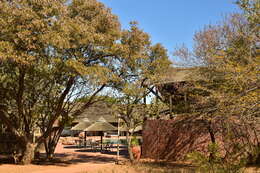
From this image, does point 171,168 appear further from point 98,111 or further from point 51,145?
point 98,111

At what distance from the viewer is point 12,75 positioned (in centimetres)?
1378

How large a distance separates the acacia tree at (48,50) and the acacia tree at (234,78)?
4.52 meters

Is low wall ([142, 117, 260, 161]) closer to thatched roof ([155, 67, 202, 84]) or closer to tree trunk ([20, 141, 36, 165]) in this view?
thatched roof ([155, 67, 202, 84])

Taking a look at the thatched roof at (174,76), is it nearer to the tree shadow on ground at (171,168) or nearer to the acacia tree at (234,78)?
the acacia tree at (234,78)

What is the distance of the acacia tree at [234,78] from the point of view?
5285 millimetres

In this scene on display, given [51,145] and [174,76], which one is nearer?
[51,145]

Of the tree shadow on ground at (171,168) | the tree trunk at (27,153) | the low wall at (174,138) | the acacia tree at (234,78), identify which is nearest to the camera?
the acacia tree at (234,78)

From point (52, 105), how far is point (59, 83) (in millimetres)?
1571

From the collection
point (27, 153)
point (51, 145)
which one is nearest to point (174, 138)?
point (51, 145)

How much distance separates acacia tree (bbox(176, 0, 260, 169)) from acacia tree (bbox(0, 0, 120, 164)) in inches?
178

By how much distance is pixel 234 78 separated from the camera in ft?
17.7

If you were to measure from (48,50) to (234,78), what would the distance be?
26.8 feet

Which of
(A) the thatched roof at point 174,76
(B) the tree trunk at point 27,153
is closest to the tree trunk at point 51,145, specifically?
(B) the tree trunk at point 27,153

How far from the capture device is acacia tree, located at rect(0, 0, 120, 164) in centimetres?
996
